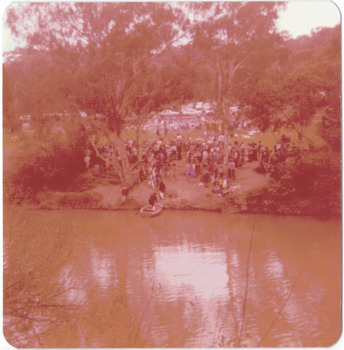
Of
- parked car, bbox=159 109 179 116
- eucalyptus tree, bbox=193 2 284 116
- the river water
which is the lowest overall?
the river water

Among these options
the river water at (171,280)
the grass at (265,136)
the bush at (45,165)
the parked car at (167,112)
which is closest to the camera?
the river water at (171,280)

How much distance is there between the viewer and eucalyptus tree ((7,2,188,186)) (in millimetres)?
7035

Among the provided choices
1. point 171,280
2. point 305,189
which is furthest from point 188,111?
point 171,280

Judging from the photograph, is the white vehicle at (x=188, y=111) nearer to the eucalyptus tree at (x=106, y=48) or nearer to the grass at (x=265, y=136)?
Answer: the grass at (x=265, y=136)

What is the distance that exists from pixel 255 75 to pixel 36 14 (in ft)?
8.82

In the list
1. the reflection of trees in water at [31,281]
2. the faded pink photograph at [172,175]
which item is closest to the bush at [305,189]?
the faded pink photograph at [172,175]

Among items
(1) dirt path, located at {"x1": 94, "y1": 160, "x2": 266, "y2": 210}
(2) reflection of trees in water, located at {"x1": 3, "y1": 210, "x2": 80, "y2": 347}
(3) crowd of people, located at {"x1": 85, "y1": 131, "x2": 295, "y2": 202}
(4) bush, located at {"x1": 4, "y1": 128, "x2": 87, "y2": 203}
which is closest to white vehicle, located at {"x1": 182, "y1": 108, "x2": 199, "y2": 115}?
(3) crowd of people, located at {"x1": 85, "y1": 131, "x2": 295, "y2": 202}

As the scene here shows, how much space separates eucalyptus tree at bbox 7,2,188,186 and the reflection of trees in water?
1266mm

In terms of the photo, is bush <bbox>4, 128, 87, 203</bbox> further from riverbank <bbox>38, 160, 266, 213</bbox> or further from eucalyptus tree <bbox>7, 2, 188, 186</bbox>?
eucalyptus tree <bbox>7, 2, 188, 186</bbox>

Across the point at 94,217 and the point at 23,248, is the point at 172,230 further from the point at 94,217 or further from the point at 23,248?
Answer: the point at 23,248

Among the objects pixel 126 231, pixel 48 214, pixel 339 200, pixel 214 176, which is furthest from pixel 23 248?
pixel 339 200

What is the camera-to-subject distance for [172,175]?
25.1 ft

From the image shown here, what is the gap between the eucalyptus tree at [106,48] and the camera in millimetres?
7035

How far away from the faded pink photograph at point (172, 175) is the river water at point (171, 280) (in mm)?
17
